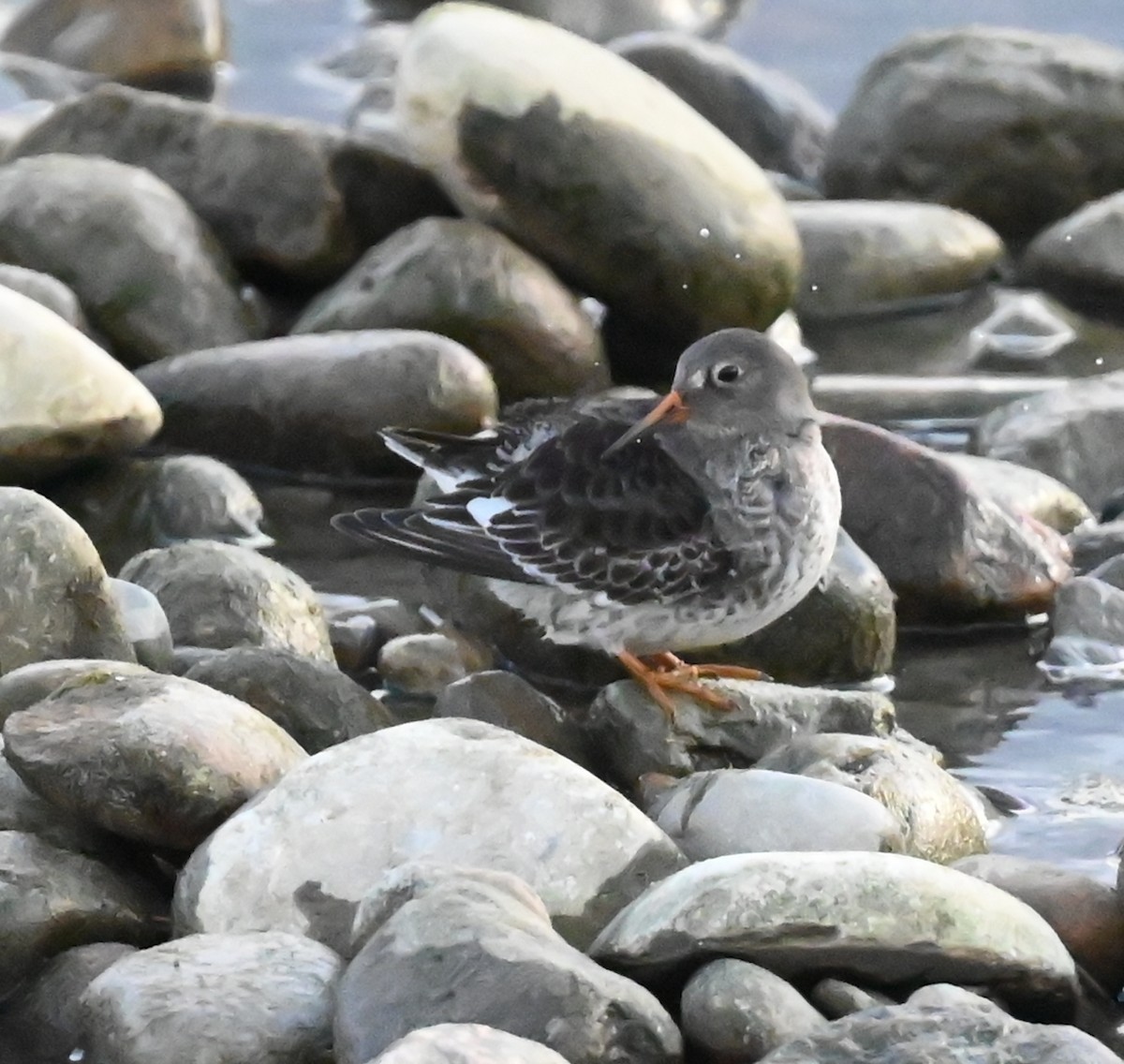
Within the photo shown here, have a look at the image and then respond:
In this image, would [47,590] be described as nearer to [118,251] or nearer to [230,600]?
[230,600]

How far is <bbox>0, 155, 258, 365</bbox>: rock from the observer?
24.8ft

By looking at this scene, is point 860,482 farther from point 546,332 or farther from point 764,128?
point 764,128

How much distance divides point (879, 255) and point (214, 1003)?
6.10 metres

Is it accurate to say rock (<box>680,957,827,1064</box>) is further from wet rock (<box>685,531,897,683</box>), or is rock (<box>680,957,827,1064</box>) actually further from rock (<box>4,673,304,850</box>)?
wet rock (<box>685,531,897,683</box>)

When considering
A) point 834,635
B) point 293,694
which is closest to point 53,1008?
point 293,694

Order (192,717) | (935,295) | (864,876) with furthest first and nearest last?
(935,295), (192,717), (864,876)

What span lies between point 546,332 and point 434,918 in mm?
4215

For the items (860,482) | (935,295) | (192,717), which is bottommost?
(935,295)

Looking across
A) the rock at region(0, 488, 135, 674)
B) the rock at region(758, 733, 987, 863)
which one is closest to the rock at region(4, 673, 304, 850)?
the rock at region(0, 488, 135, 674)

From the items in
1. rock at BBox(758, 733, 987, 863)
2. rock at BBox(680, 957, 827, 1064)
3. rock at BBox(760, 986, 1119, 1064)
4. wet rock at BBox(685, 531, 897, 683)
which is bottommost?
wet rock at BBox(685, 531, 897, 683)

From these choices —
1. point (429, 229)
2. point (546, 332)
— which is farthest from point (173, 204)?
point (546, 332)

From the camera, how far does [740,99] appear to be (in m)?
10.6

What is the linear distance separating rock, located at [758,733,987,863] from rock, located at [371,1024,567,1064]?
4.51ft

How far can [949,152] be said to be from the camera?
9.84 m
